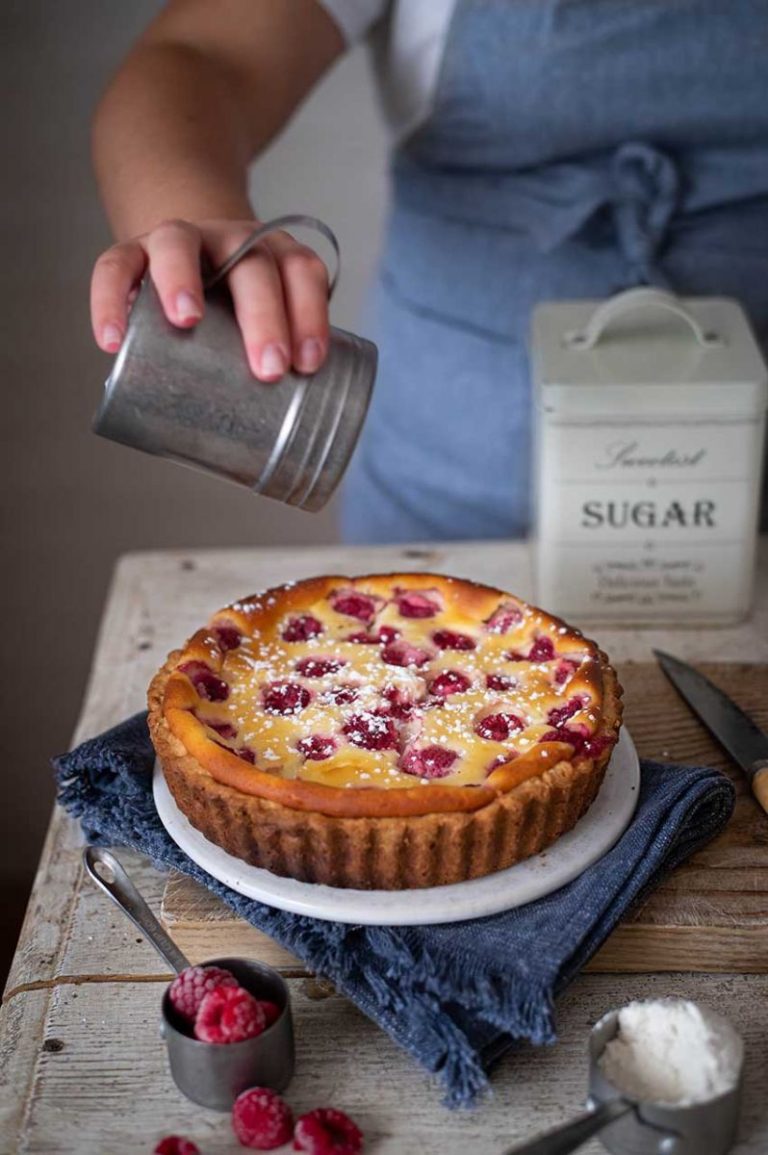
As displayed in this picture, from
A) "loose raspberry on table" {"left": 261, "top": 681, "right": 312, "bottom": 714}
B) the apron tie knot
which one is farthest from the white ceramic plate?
the apron tie knot

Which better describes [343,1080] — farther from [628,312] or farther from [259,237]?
[628,312]

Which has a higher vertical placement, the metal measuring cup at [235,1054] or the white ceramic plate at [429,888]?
the white ceramic plate at [429,888]

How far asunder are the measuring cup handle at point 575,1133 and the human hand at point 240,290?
0.59m

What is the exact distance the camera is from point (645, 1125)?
0.89 metres

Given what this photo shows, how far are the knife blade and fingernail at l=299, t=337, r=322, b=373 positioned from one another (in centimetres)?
52

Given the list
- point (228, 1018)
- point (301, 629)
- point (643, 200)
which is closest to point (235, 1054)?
point (228, 1018)

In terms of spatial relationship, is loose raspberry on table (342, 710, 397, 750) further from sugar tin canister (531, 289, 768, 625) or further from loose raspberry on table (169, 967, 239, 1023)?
sugar tin canister (531, 289, 768, 625)

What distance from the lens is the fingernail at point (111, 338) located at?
1100 millimetres

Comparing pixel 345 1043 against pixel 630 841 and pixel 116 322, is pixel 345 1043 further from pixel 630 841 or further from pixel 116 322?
pixel 116 322

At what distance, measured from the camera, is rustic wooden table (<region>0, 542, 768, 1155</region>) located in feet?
3.16

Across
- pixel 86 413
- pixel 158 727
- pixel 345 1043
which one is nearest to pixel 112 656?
pixel 158 727

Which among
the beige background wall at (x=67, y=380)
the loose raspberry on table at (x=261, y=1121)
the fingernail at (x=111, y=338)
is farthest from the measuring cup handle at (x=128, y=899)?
the beige background wall at (x=67, y=380)

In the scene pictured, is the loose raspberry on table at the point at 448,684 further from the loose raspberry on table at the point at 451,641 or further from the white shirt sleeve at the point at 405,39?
the white shirt sleeve at the point at 405,39

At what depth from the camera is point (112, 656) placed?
1575 mm
